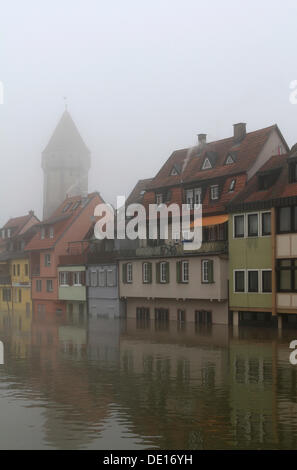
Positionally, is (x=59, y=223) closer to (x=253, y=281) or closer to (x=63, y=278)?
(x=63, y=278)

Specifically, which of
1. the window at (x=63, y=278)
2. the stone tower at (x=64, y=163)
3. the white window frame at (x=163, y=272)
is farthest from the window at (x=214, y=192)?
the stone tower at (x=64, y=163)

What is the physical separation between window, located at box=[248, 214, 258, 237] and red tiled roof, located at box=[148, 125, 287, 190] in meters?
5.85

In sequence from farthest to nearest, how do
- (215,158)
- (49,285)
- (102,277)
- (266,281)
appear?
(49,285) → (102,277) → (215,158) → (266,281)

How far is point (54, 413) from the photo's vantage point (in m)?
19.2

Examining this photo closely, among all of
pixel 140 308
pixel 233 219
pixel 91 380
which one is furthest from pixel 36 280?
pixel 91 380

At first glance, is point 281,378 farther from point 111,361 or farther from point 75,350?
point 75,350

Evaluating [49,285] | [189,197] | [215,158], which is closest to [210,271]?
[189,197]

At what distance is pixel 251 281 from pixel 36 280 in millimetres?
37483

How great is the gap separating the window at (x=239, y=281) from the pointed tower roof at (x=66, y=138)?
376ft

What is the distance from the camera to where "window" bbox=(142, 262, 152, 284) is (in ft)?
195

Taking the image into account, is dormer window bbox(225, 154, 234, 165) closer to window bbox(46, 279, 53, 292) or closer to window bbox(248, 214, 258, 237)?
window bbox(248, 214, 258, 237)

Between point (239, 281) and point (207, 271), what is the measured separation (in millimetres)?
3766

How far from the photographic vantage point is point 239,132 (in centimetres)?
5875

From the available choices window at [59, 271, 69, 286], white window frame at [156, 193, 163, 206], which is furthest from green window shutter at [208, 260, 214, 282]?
window at [59, 271, 69, 286]
